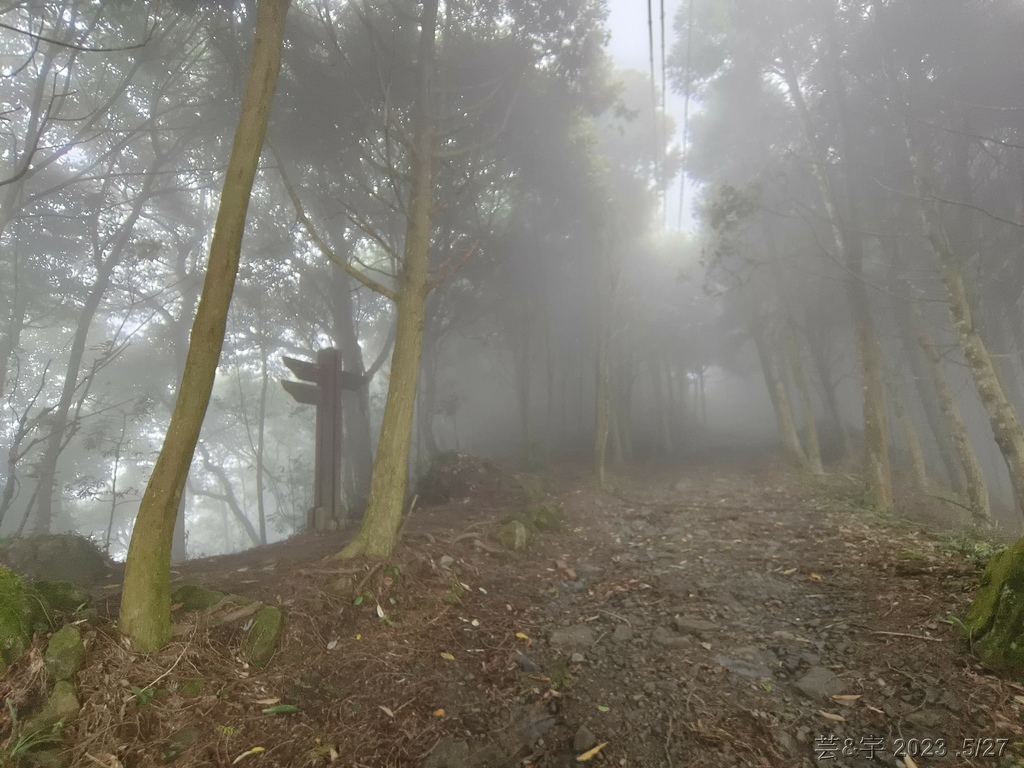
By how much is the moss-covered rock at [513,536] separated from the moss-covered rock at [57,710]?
4144mm

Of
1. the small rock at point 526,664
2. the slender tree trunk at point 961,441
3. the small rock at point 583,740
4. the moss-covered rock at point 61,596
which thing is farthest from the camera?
the slender tree trunk at point 961,441

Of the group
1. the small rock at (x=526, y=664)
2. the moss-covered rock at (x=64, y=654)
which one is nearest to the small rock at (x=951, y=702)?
the small rock at (x=526, y=664)

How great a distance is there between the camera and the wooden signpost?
8469mm

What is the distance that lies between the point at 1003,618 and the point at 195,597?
5.15m

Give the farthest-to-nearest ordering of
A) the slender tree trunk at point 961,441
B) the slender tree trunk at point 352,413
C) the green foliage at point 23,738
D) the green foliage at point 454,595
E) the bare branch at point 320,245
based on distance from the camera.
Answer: the slender tree trunk at point 352,413 → the slender tree trunk at point 961,441 → the bare branch at point 320,245 → the green foliage at point 454,595 → the green foliage at point 23,738

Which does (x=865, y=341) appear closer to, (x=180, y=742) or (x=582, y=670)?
(x=582, y=670)

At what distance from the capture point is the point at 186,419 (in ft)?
10.8

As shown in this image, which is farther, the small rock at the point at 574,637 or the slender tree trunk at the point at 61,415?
the slender tree trunk at the point at 61,415

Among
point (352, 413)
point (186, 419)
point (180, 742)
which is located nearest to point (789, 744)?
point (180, 742)

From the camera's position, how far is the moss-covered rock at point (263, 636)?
3.29 m

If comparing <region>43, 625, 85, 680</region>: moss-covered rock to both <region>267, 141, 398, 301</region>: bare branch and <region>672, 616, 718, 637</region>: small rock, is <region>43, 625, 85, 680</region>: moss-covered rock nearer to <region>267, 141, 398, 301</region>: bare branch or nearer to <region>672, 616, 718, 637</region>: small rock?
<region>267, 141, 398, 301</region>: bare branch

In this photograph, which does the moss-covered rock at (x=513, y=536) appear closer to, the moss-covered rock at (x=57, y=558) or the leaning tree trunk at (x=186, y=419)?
the leaning tree trunk at (x=186, y=419)

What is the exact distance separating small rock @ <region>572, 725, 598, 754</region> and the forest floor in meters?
0.01

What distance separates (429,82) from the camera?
6621 mm
